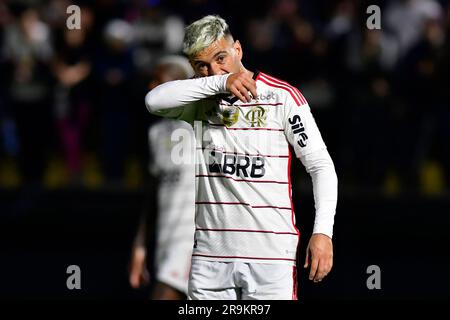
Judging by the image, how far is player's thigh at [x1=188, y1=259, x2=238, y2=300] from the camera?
5148 mm

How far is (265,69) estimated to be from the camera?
13.3 m

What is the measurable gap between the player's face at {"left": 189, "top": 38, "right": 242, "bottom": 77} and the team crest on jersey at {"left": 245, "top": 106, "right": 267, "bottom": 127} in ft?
0.78

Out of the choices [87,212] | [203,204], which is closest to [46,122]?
[87,212]

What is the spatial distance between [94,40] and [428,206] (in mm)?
4996

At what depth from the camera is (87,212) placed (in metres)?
13.5

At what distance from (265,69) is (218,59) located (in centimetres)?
809

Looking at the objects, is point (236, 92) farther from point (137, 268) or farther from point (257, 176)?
point (137, 268)

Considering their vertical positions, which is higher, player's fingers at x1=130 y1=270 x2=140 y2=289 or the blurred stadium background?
the blurred stadium background

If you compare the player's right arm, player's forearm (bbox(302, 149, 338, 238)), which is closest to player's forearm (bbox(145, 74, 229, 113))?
the player's right arm

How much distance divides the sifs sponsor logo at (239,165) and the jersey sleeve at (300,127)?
0.19 m

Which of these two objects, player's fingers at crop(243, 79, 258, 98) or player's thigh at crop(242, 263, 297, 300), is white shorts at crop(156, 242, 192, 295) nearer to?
player's thigh at crop(242, 263, 297, 300)

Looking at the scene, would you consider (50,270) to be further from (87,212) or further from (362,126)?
(362,126)

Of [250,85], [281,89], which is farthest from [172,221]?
[250,85]

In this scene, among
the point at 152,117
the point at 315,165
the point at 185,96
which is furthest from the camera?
the point at 152,117
